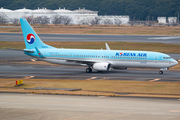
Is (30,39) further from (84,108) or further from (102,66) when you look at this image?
(84,108)

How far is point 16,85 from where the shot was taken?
37.9 meters

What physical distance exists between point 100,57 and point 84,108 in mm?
26443

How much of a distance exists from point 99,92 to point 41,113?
11124mm

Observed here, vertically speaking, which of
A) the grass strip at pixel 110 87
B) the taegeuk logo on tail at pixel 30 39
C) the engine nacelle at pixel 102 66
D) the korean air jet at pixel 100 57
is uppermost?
the taegeuk logo on tail at pixel 30 39

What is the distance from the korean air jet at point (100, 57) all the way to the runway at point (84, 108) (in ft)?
65.1

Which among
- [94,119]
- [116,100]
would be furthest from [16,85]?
[94,119]

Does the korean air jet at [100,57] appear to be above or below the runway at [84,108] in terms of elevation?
above

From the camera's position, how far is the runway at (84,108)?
23469 mm

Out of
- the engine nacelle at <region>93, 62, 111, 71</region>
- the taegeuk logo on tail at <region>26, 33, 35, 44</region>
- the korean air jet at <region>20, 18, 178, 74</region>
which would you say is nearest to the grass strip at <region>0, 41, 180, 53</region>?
the taegeuk logo on tail at <region>26, 33, 35, 44</region>

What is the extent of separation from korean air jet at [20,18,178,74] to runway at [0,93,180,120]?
1984cm

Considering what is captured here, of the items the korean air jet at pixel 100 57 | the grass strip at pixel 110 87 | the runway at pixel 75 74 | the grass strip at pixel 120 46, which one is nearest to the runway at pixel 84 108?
the grass strip at pixel 110 87

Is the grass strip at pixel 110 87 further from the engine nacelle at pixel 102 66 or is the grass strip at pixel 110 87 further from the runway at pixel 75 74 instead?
the engine nacelle at pixel 102 66

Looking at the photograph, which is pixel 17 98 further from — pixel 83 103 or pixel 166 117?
pixel 166 117

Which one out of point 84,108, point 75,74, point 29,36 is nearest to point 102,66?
point 75,74
